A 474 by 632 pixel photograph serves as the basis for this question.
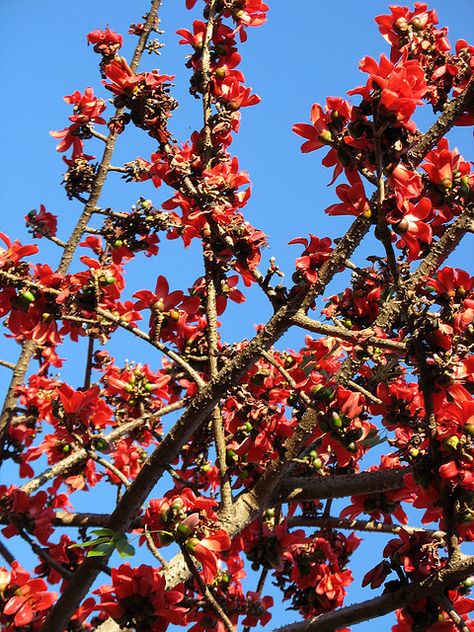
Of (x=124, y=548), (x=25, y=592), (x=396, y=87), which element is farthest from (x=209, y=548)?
(x=396, y=87)

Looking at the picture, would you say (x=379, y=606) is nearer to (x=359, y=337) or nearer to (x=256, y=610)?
(x=256, y=610)

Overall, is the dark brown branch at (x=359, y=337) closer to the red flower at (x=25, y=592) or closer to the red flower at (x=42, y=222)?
the red flower at (x=25, y=592)

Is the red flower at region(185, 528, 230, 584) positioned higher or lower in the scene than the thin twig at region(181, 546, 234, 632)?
higher

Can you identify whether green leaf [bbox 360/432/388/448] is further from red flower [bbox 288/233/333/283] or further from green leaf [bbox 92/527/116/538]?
green leaf [bbox 92/527/116/538]

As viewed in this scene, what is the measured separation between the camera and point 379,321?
273 centimetres

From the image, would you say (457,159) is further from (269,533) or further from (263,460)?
(269,533)

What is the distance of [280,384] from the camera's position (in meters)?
3.38

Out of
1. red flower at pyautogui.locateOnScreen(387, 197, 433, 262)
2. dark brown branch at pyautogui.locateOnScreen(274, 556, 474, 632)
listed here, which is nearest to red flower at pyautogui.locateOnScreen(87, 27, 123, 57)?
red flower at pyautogui.locateOnScreen(387, 197, 433, 262)

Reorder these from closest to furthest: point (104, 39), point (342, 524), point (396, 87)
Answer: point (396, 87) → point (342, 524) → point (104, 39)

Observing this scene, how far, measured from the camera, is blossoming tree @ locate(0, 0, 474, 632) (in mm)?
2393

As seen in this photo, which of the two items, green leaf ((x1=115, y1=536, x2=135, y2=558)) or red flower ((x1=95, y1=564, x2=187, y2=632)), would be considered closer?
green leaf ((x1=115, y1=536, x2=135, y2=558))

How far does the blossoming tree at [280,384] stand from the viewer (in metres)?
2.39

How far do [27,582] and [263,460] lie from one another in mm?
1107

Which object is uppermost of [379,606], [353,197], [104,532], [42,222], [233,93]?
[42,222]
